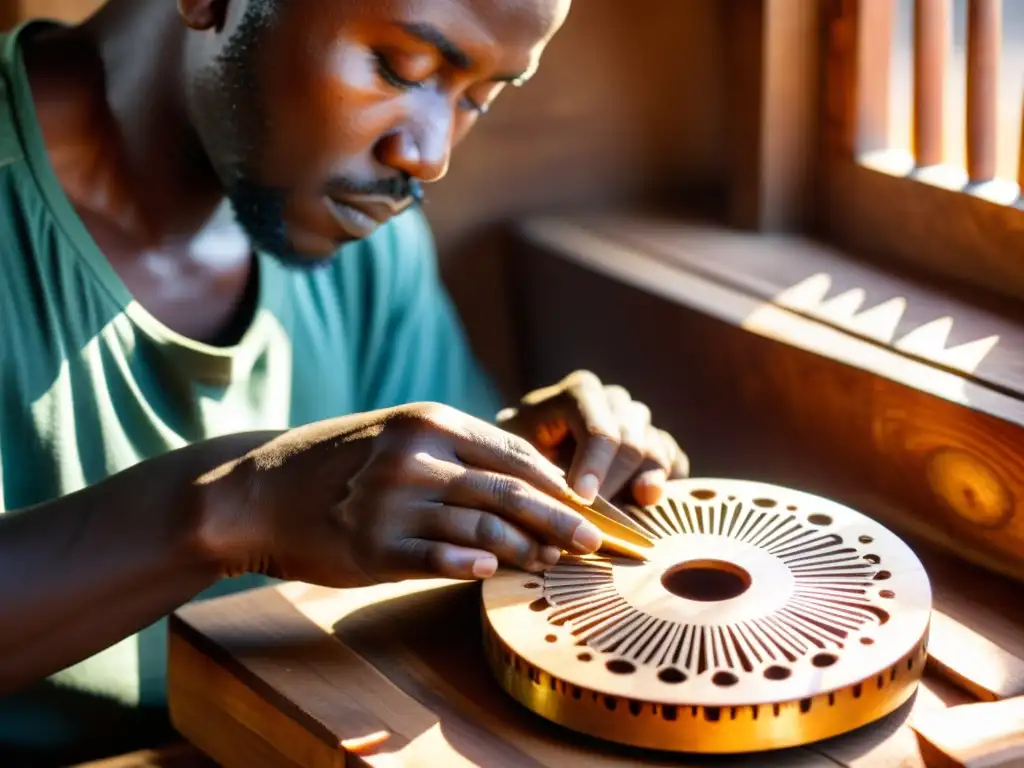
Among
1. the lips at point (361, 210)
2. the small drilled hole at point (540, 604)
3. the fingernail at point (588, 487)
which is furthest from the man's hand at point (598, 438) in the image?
the lips at point (361, 210)

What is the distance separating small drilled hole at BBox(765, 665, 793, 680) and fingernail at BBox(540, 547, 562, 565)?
187 millimetres

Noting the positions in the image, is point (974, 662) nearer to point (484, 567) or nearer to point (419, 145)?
point (484, 567)

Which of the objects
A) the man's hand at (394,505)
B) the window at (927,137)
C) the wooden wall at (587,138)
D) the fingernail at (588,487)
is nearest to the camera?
the man's hand at (394,505)

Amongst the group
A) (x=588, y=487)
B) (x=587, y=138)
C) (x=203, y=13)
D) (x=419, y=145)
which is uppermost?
(x=203, y=13)

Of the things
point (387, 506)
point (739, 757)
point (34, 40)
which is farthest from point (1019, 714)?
point (34, 40)

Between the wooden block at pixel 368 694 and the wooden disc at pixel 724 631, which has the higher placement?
the wooden disc at pixel 724 631

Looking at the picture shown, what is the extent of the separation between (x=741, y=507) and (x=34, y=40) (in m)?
0.84

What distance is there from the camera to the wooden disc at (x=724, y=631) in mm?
908

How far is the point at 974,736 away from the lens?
90cm

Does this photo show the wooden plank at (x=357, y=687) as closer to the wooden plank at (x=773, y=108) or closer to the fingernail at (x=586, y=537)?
the fingernail at (x=586, y=537)

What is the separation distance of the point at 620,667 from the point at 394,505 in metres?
0.20

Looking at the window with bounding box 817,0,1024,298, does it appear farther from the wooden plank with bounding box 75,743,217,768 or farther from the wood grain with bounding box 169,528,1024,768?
the wooden plank with bounding box 75,743,217,768

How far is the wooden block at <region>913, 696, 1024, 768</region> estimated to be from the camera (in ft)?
2.88

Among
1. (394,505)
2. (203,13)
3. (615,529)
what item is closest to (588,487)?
(615,529)
